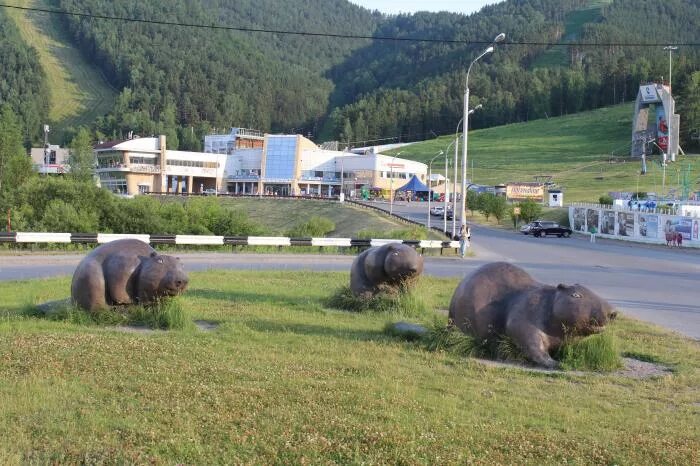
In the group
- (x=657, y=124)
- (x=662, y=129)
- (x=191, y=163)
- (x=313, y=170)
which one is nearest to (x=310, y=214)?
(x=313, y=170)

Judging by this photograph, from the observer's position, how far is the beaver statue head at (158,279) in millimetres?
11219

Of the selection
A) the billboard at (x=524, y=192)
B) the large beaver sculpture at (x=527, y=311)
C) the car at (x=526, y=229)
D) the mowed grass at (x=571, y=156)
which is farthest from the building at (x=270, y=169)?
the large beaver sculpture at (x=527, y=311)

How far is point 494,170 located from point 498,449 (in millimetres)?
114519

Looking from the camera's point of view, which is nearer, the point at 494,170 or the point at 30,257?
the point at 30,257

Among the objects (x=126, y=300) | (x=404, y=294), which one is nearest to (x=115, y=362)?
(x=126, y=300)

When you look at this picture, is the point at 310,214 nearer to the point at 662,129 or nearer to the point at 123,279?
the point at 123,279

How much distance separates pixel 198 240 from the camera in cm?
2927

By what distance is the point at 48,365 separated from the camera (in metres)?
7.94

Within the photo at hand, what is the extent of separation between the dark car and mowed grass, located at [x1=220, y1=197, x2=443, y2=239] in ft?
34.9

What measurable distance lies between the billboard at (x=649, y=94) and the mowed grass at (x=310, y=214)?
6395 centimetres

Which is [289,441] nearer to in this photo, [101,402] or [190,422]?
[190,422]

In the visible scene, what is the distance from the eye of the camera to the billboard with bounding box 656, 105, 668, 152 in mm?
111812

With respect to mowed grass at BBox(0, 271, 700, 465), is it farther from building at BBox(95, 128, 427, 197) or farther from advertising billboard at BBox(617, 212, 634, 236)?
building at BBox(95, 128, 427, 197)

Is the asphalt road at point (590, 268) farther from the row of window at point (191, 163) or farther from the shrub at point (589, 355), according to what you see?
the row of window at point (191, 163)
